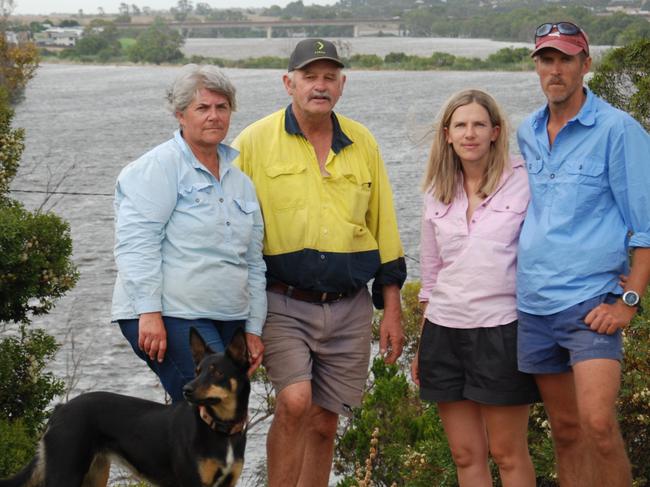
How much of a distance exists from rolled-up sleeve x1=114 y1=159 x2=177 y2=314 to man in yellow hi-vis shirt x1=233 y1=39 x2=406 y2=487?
1.89 ft

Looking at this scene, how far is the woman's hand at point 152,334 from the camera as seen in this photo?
3670 mm

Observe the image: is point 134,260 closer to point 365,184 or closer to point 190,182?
point 190,182

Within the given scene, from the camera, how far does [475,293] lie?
3781 mm

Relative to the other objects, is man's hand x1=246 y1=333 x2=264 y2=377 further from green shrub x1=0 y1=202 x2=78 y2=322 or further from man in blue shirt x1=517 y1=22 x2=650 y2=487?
green shrub x1=0 y1=202 x2=78 y2=322

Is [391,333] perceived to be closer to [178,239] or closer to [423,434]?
[178,239]

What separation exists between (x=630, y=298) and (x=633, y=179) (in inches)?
16.0

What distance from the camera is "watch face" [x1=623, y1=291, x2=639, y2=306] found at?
3520 millimetres

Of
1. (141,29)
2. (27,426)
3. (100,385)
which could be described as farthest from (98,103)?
(141,29)

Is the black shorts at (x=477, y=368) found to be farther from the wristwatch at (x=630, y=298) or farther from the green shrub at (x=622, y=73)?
the green shrub at (x=622, y=73)

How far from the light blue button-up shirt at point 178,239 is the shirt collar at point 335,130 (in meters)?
0.48

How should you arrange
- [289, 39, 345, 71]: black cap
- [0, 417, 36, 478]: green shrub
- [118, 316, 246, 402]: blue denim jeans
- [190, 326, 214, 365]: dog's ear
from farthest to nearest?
[0, 417, 36, 478]: green shrub, [289, 39, 345, 71]: black cap, [118, 316, 246, 402]: blue denim jeans, [190, 326, 214, 365]: dog's ear

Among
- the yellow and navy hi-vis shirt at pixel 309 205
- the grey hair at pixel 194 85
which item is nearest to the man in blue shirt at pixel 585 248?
the yellow and navy hi-vis shirt at pixel 309 205

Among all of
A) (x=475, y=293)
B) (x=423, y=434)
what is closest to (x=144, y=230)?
(x=475, y=293)

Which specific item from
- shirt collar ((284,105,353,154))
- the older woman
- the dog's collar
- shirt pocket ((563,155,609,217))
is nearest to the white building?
shirt collar ((284,105,353,154))
